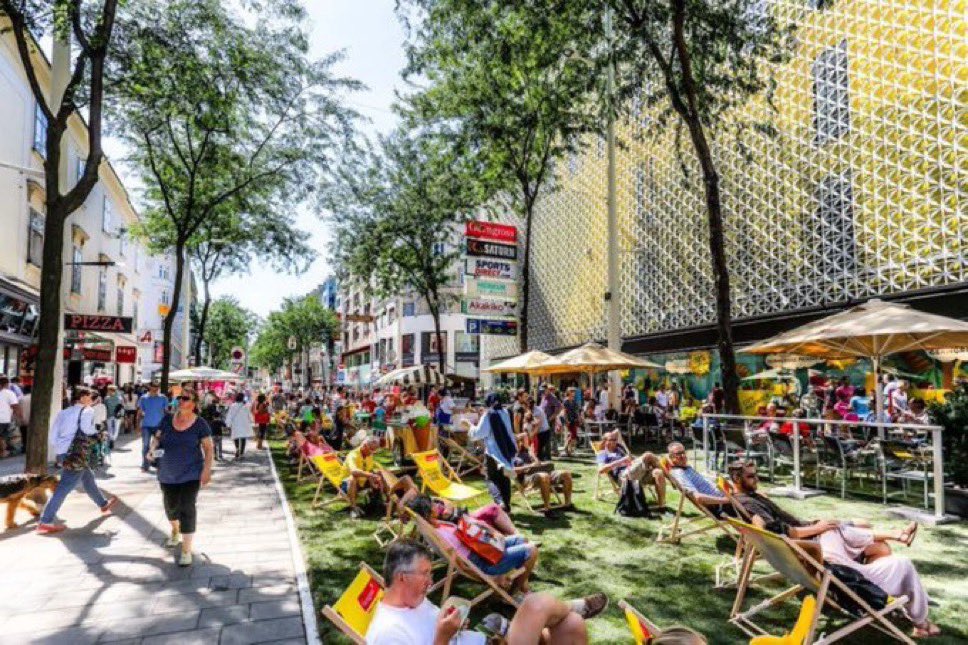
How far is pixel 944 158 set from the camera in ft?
42.2

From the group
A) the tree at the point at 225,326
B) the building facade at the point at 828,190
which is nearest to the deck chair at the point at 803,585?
the building facade at the point at 828,190

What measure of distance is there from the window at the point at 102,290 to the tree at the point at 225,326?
106 ft

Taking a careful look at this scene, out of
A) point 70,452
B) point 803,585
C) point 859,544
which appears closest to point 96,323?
point 70,452

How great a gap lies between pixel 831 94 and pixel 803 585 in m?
15.9

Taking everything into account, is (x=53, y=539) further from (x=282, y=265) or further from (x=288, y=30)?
(x=282, y=265)

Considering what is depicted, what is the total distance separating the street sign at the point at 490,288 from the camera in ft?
60.0

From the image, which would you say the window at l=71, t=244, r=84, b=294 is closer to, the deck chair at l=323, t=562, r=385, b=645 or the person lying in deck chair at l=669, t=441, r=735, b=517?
the person lying in deck chair at l=669, t=441, r=735, b=517

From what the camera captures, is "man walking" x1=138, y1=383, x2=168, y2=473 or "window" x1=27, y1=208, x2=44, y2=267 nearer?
"man walking" x1=138, y1=383, x2=168, y2=473

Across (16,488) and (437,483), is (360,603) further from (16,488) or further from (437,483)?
(16,488)

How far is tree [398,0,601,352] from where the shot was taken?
1470 cm

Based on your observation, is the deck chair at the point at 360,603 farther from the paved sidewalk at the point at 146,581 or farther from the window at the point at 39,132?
the window at the point at 39,132

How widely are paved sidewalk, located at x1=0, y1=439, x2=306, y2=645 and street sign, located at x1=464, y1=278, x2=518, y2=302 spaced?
10.9 metres

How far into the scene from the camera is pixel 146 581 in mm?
5305

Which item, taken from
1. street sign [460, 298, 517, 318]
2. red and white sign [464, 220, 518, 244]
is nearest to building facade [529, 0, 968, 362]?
red and white sign [464, 220, 518, 244]
